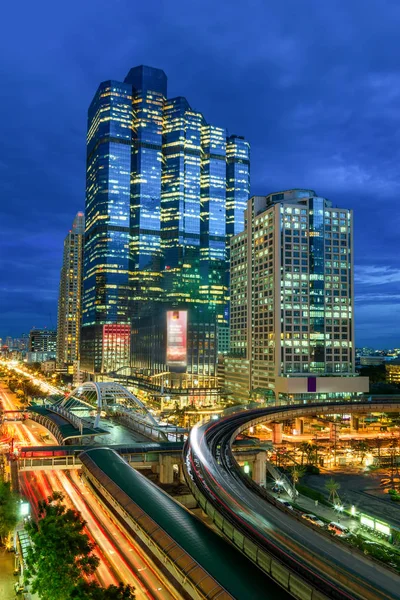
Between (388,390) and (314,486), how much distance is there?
10766 centimetres

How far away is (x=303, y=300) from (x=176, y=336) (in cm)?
4572

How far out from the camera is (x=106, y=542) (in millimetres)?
45625

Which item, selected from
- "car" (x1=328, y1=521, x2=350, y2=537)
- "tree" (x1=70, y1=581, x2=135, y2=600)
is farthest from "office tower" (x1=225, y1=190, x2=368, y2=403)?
"tree" (x1=70, y1=581, x2=135, y2=600)

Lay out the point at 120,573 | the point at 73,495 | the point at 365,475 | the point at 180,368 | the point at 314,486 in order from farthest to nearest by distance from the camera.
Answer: the point at 180,368, the point at 365,475, the point at 314,486, the point at 73,495, the point at 120,573

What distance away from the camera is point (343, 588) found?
101 ft

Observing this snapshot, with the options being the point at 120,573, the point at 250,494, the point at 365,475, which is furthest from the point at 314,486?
the point at 120,573

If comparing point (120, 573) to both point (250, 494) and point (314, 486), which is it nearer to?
point (250, 494)

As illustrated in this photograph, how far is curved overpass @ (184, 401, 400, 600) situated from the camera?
102 ft

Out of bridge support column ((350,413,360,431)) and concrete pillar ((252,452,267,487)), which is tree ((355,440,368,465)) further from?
concrete pillar ((252,452,267,487))

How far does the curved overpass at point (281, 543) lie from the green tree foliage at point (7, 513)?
60.3 feet

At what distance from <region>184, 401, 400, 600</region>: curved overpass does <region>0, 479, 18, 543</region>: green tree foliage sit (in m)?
18.4

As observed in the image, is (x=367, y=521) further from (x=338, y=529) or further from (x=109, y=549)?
(x=109, y=549)

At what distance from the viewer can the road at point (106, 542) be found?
36.5 m

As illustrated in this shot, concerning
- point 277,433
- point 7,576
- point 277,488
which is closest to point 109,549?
point 7,576
